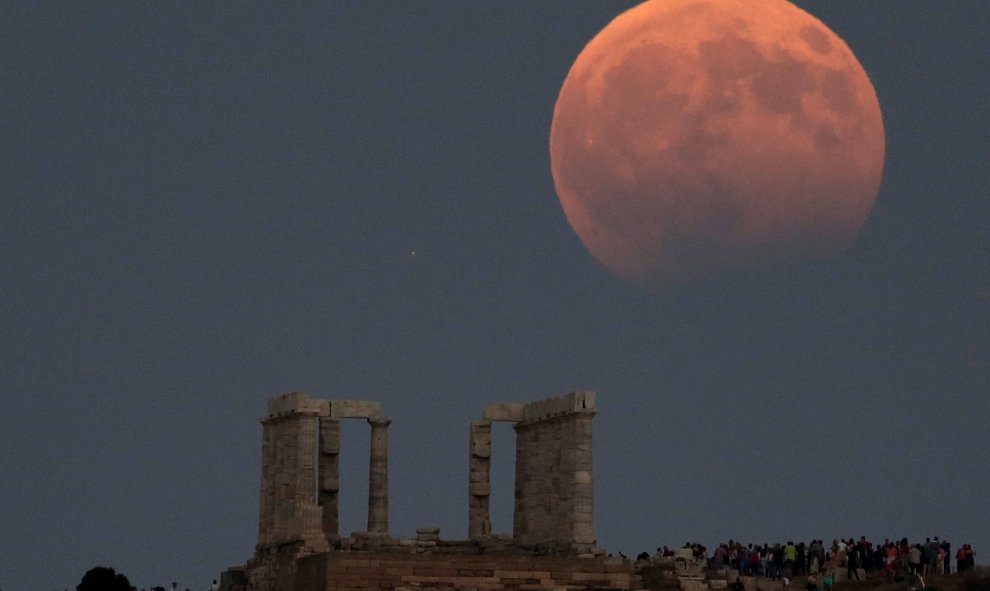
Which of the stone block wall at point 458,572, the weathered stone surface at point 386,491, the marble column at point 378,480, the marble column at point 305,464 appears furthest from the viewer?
the marble column at point 378,480

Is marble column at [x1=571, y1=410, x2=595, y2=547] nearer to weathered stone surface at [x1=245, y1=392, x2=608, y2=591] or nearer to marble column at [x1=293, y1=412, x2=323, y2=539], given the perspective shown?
weathered stone surface at [x1=245, y1=392, x2=608, y2=591]

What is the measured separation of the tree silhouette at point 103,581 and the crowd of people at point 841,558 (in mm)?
15314

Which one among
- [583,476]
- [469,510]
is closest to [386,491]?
[469,510]

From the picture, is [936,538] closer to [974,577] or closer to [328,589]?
[974,577]

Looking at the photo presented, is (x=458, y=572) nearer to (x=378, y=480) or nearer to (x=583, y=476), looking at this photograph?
(x=583, y=476)

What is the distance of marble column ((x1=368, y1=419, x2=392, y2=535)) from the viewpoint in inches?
4102

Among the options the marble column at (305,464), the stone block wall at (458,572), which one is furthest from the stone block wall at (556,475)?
the marble column at (305,464)

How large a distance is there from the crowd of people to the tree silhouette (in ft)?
50.2

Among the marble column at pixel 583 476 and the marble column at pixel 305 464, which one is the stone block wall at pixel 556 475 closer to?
the marble column at pixel 583 476

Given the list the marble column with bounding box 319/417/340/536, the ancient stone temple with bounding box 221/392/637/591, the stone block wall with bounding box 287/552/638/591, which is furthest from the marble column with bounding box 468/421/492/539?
the stone block wall with bounding box 287/552/638/591

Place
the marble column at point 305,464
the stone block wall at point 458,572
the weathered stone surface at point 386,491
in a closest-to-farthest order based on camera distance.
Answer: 1. the stone block wall at point 458,572
2. the weathered stone surface at point 386,491
3. the marble column at point 305,464

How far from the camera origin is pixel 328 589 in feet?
303

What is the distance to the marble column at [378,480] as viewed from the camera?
104188 millimetres

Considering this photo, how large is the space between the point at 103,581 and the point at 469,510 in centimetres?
1277
